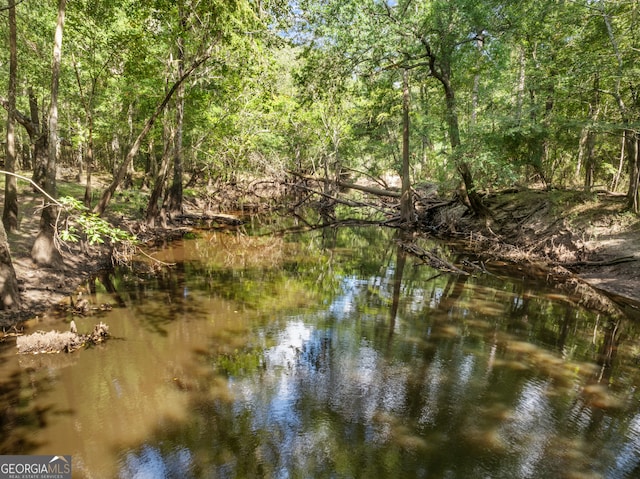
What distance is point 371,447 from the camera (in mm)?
5492

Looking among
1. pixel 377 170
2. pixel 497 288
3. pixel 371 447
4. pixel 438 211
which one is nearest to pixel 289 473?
pixel 371 447

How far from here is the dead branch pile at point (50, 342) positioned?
24.1ft

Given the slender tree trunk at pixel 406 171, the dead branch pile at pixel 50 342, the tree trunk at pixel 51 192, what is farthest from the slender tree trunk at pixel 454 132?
the dead branch pile at pixel 50 342

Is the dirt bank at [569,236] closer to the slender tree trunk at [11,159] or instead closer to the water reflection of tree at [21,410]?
the water reflection of tree at [21,410]

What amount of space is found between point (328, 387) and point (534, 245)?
46.9 ft

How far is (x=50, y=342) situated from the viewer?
7512 mm

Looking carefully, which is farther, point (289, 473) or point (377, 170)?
point (377, 170)

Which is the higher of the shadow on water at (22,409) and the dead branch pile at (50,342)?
the dead branch pile at (50,342)

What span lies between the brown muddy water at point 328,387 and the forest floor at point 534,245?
1.21m

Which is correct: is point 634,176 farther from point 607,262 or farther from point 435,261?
point 435,261

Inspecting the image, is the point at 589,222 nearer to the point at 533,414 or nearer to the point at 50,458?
the point at 533,414

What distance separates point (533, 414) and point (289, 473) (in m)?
4.27

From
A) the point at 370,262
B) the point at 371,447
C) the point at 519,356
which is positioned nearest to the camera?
the point at 371,447

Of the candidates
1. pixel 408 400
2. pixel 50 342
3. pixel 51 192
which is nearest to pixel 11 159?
pixel 51 192
